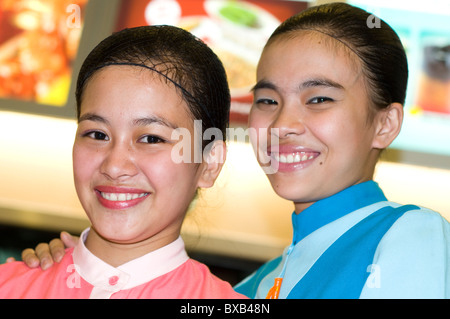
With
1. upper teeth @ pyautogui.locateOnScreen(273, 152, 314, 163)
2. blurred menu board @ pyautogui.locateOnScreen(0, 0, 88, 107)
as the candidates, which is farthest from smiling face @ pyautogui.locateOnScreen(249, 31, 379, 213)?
blurred menu board @ pyautogui.locateOnScreen(0, 0, 88, 107)

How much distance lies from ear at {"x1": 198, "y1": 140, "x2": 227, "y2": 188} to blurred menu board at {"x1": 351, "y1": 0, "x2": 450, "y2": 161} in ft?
3.09

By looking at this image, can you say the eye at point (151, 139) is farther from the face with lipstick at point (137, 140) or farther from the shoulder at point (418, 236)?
the shoulder at point (418, 236)

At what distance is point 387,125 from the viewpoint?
1.17 m

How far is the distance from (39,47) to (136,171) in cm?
131

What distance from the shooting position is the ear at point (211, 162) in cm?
106

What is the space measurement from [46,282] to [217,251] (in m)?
1.01

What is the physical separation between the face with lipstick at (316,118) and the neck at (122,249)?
10.7 inches

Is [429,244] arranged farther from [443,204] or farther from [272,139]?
[443,204]

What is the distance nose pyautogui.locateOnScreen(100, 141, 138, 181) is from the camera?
910mm

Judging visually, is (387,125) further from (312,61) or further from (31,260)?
(31,260)

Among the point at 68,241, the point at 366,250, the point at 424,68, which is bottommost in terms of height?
the point at 68,241

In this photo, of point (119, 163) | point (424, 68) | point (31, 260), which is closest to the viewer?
point (119, 163)

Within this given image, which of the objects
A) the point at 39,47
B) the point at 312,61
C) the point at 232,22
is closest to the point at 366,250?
the point at 312,61

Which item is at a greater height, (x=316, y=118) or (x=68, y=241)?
(x=316, y=118)
